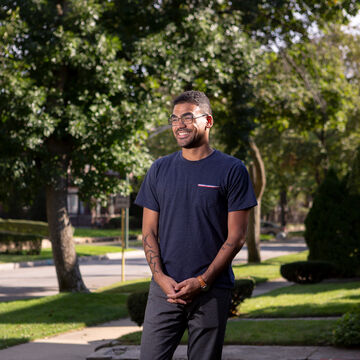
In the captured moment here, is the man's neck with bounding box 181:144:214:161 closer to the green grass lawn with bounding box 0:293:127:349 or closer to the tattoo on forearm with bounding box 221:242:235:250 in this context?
the tattoo on forearm with bounding box 221:242:235:250

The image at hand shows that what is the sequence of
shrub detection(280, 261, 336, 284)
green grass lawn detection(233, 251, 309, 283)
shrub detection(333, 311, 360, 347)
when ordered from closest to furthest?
shrub detection(333, 311, 360, 347) < shrub detection(280, 261, 336, 284) < green grass lawn detection(233, 251, 309, 283)

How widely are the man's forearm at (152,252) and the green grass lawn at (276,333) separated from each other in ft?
15.0

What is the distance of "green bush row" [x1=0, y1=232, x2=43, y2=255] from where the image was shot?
29.7 m

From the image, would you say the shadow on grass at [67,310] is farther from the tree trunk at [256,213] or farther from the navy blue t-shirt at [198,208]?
the tree trunk at [256,213]

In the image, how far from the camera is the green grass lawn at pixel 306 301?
11117 millimetres

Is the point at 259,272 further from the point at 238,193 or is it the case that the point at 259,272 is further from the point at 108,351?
the point at 238,193

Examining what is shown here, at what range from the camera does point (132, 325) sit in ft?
36.9

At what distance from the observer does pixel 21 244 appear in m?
29.7

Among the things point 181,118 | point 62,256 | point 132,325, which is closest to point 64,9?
point 62,256

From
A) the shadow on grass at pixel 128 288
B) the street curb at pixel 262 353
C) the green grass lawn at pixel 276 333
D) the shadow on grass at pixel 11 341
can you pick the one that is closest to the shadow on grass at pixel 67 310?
the shadow on grass at pixel 11 341

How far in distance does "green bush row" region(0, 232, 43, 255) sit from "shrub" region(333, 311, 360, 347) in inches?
935

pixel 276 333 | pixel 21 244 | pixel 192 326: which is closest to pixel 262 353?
pixel 276 333

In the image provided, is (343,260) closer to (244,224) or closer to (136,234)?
(244,224)

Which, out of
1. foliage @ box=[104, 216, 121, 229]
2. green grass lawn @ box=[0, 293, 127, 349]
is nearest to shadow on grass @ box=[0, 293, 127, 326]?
green grass lawn @ box=[0, 293, 127, 349]
